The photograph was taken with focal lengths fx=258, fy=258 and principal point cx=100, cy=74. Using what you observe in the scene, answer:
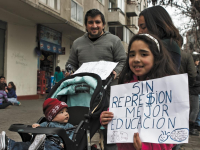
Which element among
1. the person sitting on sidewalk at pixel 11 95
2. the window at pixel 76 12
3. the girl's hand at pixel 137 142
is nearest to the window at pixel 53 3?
the window at pixel 76 12

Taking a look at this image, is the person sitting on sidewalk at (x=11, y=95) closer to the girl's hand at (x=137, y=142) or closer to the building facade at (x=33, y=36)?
the building facade at (x=33, y=36)

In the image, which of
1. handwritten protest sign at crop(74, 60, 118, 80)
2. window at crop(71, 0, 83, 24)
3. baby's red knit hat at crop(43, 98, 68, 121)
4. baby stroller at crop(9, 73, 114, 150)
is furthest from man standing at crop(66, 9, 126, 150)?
window at crop(71, 0, 83, 24)

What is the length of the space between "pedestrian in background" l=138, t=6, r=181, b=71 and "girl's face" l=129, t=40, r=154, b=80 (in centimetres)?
42

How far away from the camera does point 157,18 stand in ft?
8.21

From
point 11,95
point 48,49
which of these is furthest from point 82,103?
point 48,49

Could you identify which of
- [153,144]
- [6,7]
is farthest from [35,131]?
[6,7]

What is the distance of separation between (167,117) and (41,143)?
4.13 feet

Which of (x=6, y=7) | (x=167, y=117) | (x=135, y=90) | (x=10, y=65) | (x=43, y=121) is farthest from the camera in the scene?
(x=10, y=65)

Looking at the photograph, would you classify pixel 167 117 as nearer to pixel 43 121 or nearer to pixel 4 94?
pixel 43 121

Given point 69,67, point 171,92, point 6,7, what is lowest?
point 171,92

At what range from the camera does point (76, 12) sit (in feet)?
51.2

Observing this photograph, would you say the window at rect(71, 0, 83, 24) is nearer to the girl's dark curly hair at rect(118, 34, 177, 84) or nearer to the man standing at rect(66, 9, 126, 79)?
the man standing at rect(66, 9, 126, 79)

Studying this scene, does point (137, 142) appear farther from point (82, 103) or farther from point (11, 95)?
point (11, 95)

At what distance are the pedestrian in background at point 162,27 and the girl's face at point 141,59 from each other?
0.42 meters
